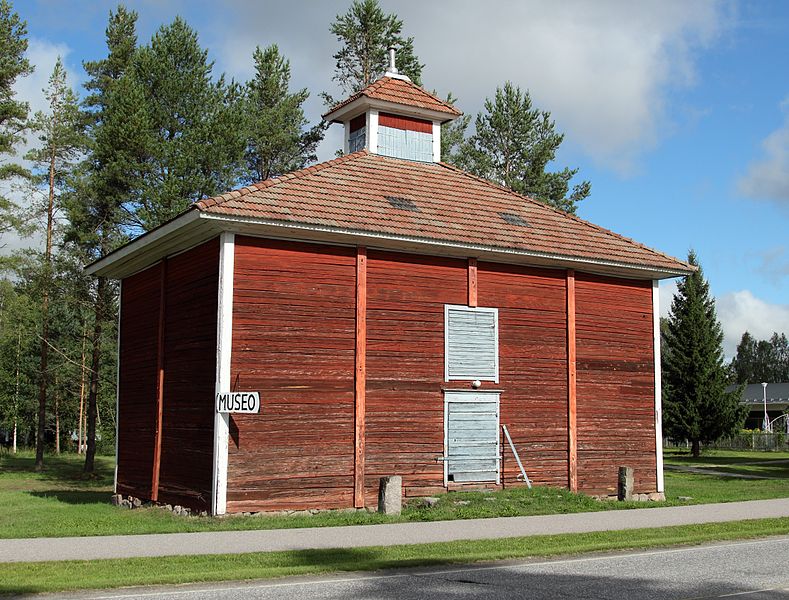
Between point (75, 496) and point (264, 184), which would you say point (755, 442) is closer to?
point (75, 496)

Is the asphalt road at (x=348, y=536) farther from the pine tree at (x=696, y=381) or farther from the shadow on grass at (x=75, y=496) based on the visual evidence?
the pine tree at (x=696, y=381)

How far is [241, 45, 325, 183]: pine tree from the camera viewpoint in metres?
38.9

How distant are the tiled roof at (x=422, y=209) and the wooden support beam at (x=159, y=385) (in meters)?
3.67

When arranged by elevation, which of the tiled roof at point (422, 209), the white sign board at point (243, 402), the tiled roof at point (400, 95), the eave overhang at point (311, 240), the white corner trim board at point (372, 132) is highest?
the tiled roof at point (400, 95)

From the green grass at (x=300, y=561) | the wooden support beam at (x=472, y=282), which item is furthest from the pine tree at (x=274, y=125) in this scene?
the green grass at (x=300, y=561)

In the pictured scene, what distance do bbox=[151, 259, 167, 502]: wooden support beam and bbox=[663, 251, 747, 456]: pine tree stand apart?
33.9 metres

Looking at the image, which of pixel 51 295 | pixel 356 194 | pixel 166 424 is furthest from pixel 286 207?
pixel 51 295

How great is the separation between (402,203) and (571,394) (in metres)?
5.72

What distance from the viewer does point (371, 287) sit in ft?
58.5

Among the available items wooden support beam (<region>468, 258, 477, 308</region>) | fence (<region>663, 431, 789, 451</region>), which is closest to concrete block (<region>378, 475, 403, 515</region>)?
wooden support beam (<region>468, 258, 477, 308</region>)

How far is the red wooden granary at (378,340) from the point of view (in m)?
16.5

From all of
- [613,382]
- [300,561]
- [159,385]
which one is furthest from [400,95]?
[300,561]

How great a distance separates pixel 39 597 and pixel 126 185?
27.6m

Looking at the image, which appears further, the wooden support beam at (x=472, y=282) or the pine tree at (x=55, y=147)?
the pine tree at (x=55, y=147)
